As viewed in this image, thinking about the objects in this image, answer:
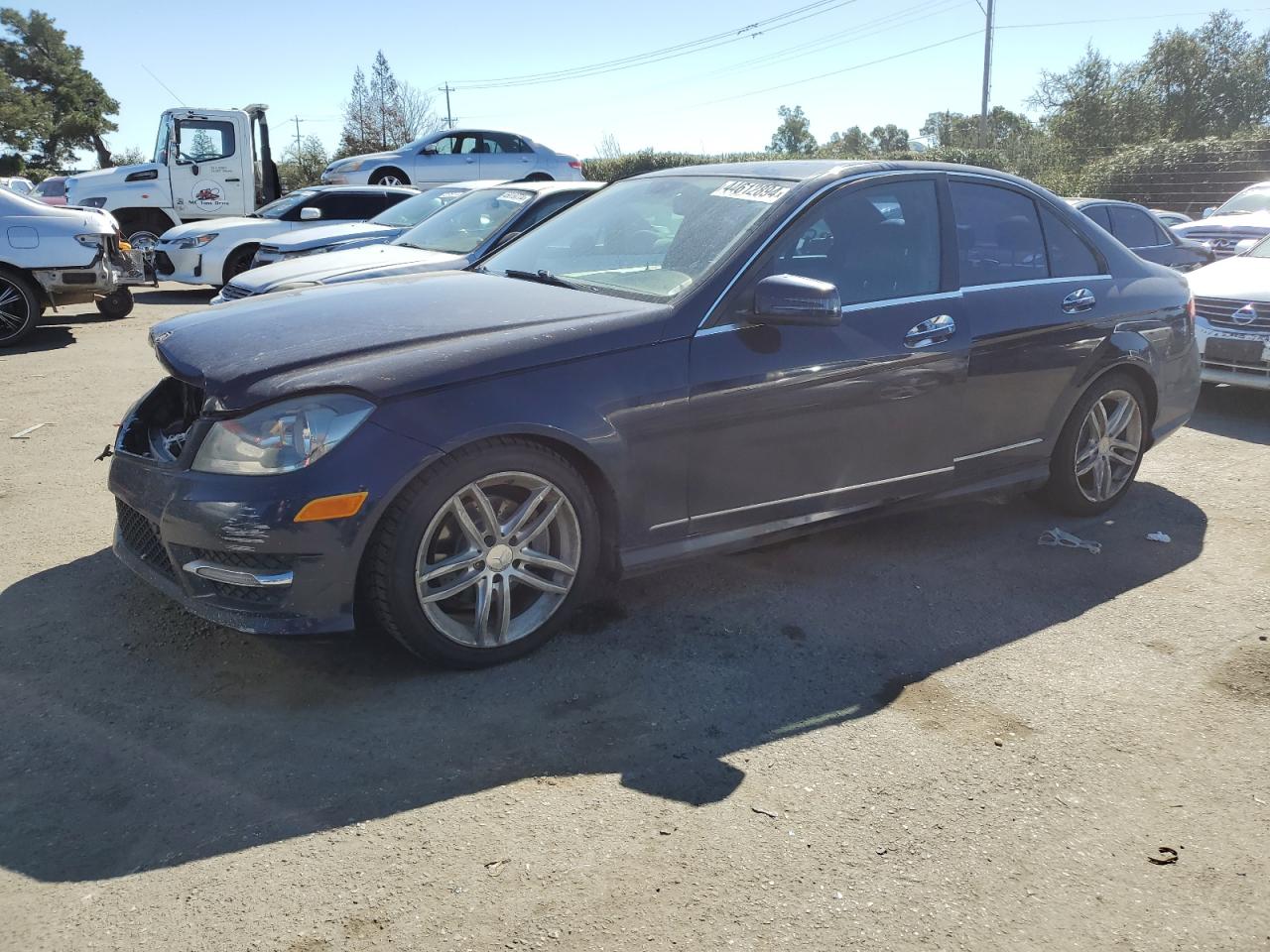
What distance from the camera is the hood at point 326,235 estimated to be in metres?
10.1

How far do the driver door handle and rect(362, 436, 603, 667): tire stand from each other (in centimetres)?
154

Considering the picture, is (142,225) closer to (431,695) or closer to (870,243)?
(870,243)

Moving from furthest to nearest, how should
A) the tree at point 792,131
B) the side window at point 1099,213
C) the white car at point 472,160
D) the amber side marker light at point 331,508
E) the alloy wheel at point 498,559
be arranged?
the tree at point 792,131
the white car at point 472,160
the side window at point 1099,213
the alloy wheel at point 498,559
the amber side marker light at point 331,508

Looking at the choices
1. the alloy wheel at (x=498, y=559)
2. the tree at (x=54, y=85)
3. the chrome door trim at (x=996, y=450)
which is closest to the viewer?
the alloy wheel at (x=498, y=559)

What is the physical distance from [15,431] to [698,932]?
5.96 metres

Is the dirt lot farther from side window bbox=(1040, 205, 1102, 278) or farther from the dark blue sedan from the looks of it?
side window bbox=(1040, 205, 1102, 278)

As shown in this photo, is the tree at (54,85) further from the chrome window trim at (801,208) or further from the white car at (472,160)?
the chrome window trim at (801,208)

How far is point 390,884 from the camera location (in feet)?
8.11

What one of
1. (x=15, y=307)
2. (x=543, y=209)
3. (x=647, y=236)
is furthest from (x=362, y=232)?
(x=647, y=236)

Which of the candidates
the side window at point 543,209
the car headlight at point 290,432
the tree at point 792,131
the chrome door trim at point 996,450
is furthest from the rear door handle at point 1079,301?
the tree at point 792,131

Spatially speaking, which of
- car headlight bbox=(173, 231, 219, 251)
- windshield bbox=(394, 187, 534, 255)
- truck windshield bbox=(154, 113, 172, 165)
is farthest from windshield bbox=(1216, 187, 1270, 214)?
truck windshield bbox=(154, 113, 172, 165)

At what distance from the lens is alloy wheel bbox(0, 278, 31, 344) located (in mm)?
9898

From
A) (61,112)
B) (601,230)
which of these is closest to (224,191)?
(601,230)

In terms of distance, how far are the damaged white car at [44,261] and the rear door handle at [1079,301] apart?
30.2ft
